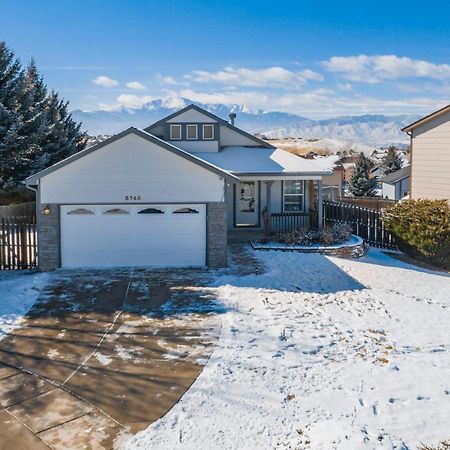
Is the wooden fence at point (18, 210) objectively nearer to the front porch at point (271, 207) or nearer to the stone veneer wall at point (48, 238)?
the stone veneer wall at point (48, 238)

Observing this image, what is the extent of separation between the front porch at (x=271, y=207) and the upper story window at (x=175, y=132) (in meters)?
3.38

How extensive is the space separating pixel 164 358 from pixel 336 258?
9765mm

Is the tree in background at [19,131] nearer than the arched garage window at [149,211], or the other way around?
the arched garage window at [149,211]

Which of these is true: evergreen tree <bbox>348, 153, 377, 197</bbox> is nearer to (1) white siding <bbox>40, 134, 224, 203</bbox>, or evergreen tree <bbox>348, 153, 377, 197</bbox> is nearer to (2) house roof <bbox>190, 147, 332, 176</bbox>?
(2) house roof <bbox>190, 147, 332, 176</bbox>

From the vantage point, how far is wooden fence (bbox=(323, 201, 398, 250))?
20.3m

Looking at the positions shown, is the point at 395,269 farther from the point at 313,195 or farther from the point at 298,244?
the point at 313,195

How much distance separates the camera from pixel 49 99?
110ft

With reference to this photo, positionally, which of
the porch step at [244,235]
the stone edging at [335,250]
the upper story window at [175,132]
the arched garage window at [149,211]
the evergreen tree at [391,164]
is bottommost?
the stone edging at [335,250]

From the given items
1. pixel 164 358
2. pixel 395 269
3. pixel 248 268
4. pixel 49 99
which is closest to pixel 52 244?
pixel 248 268

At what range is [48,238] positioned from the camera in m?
15.5

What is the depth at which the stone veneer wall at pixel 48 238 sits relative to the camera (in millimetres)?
15383

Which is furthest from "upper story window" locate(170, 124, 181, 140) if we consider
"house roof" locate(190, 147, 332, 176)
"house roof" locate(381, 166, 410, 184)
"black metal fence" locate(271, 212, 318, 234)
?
"house roof" locate(381, 166, 410, 184)


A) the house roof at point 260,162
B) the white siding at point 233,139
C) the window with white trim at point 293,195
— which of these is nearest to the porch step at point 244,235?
the window with white trim at point 293,195

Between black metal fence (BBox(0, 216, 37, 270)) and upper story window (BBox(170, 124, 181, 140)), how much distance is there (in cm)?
790
